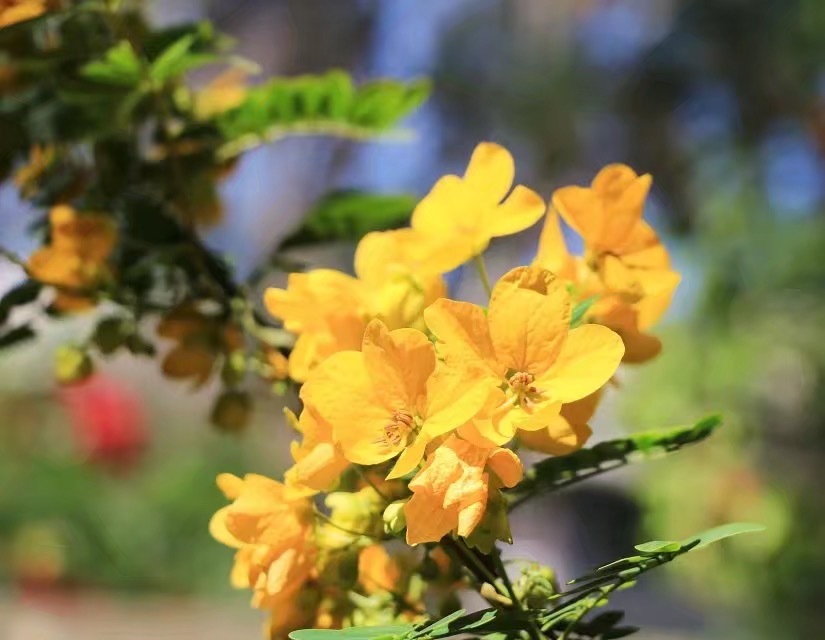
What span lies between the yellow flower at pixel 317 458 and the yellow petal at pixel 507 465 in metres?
0.05

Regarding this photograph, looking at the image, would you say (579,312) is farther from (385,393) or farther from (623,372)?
(623,372)

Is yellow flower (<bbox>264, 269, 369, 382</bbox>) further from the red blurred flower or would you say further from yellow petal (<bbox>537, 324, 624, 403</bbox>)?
the red blurred flower

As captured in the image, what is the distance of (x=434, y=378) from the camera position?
27 centimetres

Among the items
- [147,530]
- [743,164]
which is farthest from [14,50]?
[147,530]

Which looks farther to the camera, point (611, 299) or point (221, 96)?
point (221, 96)

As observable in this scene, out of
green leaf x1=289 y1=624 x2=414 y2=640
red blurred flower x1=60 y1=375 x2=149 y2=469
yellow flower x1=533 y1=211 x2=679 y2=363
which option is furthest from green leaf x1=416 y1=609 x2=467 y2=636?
red blurred flower x1=60 y1=375 x2=149 y2=469

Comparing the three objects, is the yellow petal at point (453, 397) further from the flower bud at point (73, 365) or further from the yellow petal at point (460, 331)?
the flower bud at point (73, 365)

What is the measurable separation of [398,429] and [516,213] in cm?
10

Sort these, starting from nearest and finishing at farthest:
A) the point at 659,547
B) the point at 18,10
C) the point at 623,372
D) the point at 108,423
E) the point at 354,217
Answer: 1. the point at 659,547
2. the point at 18,10
3. the point at 354,217
4. the point at 623,372
5. the point at 108,423

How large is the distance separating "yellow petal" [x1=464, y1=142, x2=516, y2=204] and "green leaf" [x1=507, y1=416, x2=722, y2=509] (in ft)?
0.31

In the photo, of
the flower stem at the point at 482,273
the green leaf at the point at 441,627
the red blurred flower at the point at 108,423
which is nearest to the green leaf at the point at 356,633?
the green leaf at the point at 441,627

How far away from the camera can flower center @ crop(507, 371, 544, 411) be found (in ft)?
0.89

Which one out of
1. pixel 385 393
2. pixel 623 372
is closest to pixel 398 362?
pixel 385 393

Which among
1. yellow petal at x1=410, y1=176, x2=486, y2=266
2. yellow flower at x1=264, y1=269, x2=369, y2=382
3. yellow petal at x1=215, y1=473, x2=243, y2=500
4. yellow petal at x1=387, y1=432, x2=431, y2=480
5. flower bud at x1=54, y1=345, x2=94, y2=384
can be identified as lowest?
yellow petal at x1=387, y1=432, x2=431, y2=480
